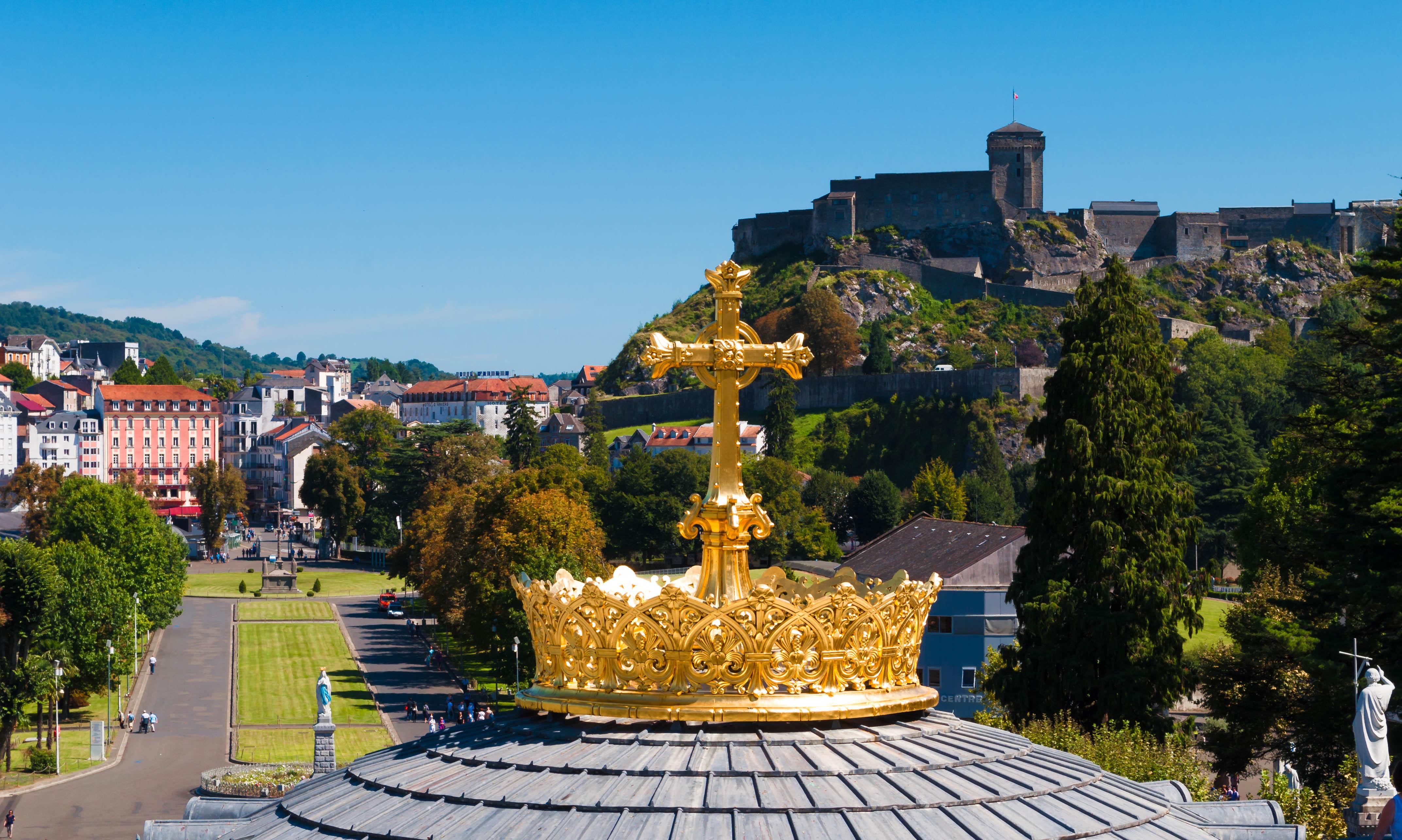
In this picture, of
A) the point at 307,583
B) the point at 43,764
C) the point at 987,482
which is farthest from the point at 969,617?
the point at 987,482

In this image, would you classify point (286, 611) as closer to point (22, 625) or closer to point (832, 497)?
point (22, 625)

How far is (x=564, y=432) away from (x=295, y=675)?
113190 millimetres

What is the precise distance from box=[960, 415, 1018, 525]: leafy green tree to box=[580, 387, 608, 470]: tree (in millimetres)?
33977

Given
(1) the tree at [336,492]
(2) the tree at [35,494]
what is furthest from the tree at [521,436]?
(2) the tree at [35,494]

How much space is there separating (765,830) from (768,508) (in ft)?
346

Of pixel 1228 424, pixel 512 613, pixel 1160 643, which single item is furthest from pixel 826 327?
pixel 1160 643

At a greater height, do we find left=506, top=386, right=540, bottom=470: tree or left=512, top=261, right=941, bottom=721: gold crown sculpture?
left=506, top=386, right=540, bottom=470: tree

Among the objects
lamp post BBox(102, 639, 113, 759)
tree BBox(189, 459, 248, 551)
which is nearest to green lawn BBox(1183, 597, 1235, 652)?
lamp post BBox(102, 639, 113, 759)

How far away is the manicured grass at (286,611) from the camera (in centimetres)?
9775

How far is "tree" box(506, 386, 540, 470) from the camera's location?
14688 centimetres

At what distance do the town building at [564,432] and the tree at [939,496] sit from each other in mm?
58626

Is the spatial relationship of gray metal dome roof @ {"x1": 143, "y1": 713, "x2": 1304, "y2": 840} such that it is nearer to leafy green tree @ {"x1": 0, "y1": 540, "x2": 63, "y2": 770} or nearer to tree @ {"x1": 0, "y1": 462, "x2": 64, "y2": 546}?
leafy green tree @ {"x1": 0, "y1": 540, "x2": 63, "y2": 770}

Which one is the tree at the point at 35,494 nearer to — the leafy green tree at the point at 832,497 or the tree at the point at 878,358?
the leafy green tree at the point at 832,497

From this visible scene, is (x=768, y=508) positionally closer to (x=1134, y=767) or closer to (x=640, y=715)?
(x=1134, y=767)
